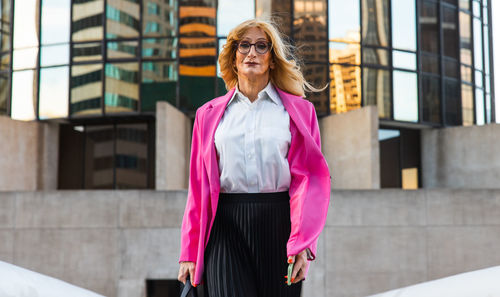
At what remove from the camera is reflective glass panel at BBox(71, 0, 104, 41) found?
17.9 m

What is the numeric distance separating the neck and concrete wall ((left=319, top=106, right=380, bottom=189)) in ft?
42.7

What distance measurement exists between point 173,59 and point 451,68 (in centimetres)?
944

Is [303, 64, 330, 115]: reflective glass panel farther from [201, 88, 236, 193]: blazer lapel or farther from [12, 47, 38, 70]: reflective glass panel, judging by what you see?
[201, 88, 236, 193]: blazer lapel

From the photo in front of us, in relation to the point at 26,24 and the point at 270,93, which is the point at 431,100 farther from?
the point at 270,93

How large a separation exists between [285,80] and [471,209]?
958cm

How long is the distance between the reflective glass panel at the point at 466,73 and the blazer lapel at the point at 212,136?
64.1 feet

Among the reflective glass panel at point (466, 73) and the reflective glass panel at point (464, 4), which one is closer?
the reflective glass panel at point (466, 73)

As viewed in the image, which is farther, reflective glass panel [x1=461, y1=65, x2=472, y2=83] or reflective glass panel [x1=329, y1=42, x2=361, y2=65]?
reflective glass panel [x1=461, y1=65, x2=472, y2=83]

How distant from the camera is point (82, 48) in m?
17.9

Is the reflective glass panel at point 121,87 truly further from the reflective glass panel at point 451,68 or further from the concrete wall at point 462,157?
the reflective glass panel at point 451,68

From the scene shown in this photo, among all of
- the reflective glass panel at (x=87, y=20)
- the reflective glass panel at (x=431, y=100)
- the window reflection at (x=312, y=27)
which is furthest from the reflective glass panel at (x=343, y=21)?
the reflective glass panel at (x=87, y=20)

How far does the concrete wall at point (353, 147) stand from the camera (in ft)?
50.7

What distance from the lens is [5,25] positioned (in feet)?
62.1

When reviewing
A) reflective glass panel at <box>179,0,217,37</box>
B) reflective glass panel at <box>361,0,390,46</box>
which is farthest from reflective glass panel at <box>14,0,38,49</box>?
reflective glass panel at <box>361,0,390,46</box>
